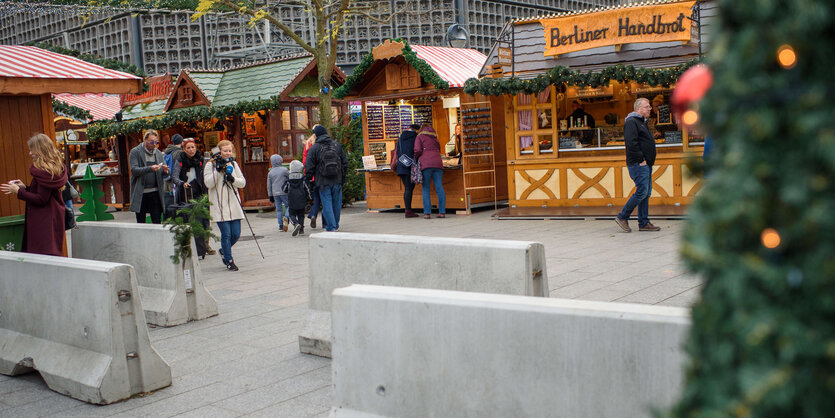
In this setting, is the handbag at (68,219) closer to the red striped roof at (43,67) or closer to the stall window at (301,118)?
the red striped roof at (43,67)

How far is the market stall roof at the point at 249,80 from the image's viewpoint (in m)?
18.5

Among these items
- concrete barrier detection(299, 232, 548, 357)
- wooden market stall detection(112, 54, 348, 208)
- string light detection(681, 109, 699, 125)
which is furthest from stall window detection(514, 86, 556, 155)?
string light detection(681, 109, 699, 125)

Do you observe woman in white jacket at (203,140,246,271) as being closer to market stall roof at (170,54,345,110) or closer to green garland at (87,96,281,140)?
green garland at (87,96,281,140)

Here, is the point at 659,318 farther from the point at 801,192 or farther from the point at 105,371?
the point at 105,371

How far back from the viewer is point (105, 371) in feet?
15.8

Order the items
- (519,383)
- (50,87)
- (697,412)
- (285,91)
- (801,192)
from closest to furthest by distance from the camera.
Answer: (801,192), (697,412), (519,383), (50,87), (285,91)

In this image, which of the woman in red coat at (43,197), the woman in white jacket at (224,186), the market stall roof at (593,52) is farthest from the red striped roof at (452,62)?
the woman in red coat at (43,197)

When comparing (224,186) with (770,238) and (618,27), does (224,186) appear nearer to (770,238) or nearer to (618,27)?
Answer: (618,27)

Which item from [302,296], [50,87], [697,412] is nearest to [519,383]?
[697,412]

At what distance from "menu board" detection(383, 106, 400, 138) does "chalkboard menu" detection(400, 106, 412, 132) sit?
104mm

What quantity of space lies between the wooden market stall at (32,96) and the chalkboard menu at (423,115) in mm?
9414

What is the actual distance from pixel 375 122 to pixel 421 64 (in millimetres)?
3267

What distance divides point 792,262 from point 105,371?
174 inches

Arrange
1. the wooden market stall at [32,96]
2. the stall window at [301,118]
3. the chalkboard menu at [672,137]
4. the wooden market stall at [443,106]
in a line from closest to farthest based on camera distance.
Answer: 1. the wooden market stall at [32,96]
2. the chalkboard menu at [672,137]
3. the wooden market stall at [443,106]
4. the stall window at [301,118]
